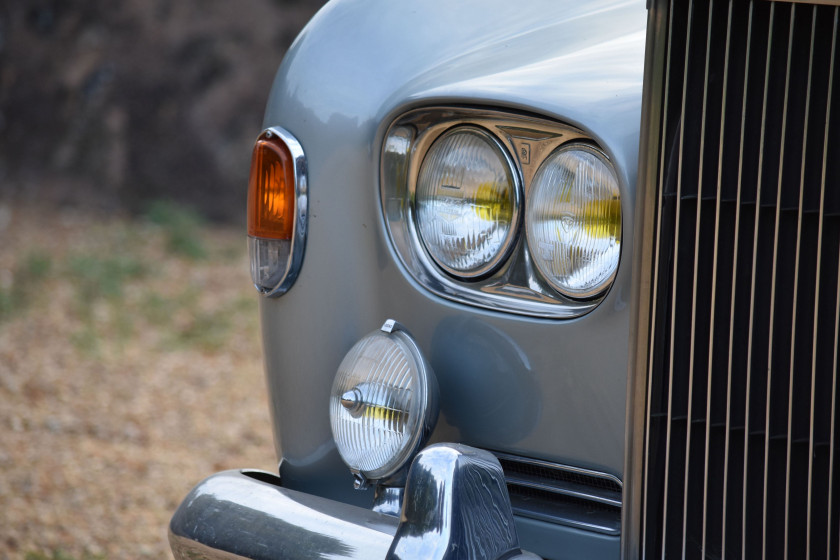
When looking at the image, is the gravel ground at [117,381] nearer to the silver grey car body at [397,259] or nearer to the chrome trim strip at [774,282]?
the silver grey car body at [397,259]

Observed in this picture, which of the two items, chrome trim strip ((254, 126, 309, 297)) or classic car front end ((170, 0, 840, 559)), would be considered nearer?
classic car front end ((170, 0, 840, 559))

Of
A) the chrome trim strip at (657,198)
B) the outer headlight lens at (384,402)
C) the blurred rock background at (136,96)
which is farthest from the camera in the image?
the blurred rock background at (136,96)

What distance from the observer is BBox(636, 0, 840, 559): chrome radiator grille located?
3.49ft

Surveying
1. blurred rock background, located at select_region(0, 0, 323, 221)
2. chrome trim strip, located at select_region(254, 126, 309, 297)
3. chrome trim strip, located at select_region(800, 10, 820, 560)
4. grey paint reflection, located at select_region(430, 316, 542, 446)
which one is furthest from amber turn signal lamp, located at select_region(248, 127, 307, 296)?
blurred rock background, located at select_region(0, 0, 323, 221)

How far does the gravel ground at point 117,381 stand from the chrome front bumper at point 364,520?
143cm

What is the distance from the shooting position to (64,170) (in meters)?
7.58

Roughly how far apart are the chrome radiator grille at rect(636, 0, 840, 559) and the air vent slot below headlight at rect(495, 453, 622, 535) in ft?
0.67

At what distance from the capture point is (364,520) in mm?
1401

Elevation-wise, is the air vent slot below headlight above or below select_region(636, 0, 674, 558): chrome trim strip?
below

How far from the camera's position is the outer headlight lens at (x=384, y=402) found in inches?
58.0

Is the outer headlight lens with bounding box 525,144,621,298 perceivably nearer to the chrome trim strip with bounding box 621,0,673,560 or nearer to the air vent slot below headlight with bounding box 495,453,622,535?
the chrome trim strip with bounding box 621,0,673,560

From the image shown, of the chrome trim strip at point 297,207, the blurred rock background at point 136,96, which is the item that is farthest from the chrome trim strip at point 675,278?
the blurred rock background at point 136,96

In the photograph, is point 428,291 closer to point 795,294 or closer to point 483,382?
point 483,382

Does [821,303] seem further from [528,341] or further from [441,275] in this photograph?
[441,275]
